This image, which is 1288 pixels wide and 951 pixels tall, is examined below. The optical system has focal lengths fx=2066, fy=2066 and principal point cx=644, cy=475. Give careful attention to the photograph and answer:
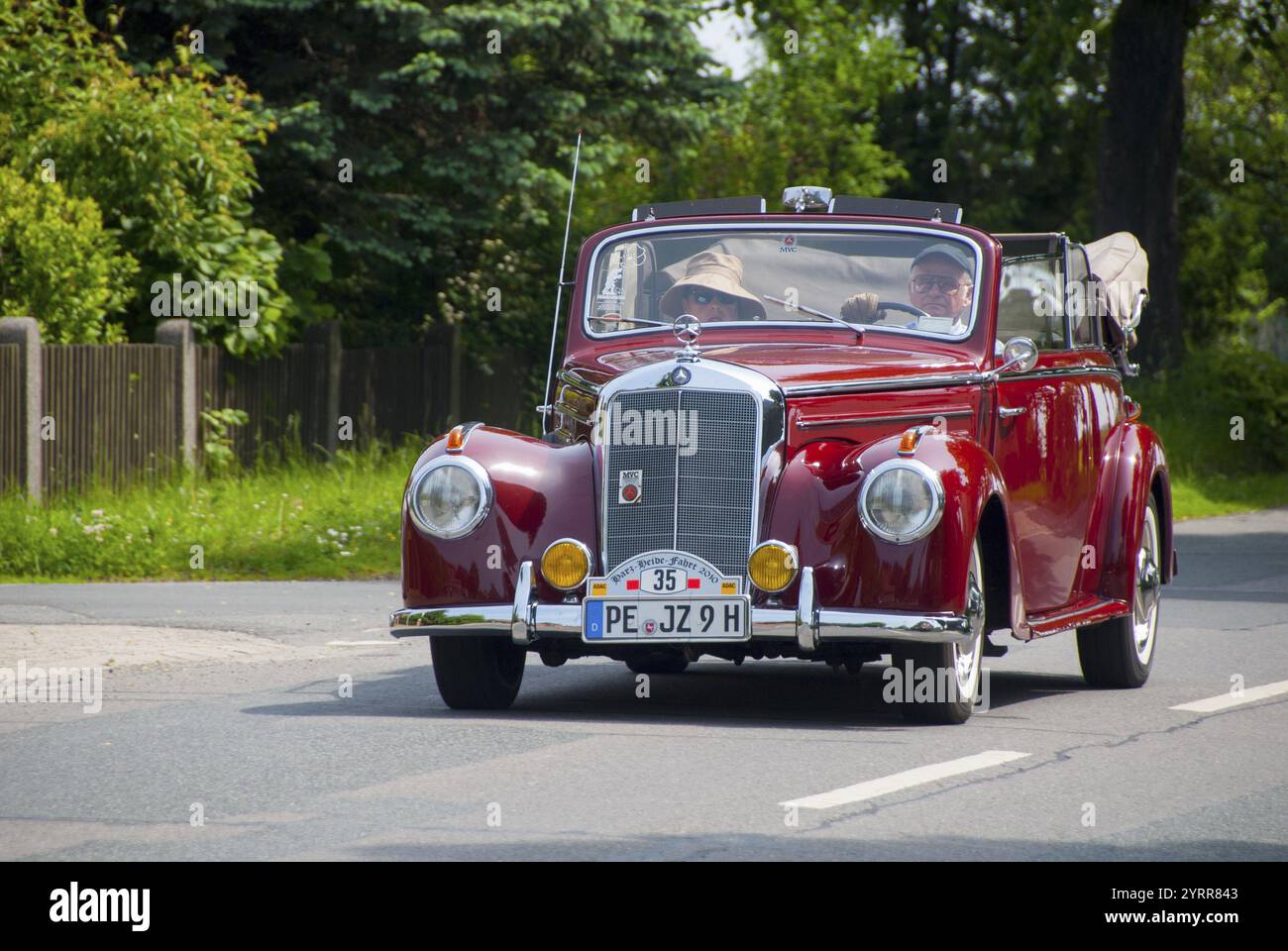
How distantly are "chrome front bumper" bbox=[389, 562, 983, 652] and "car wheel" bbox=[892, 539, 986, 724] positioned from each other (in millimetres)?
66

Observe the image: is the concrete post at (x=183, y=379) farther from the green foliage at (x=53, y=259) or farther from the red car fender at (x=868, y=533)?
the red car fender at (x=868, y=533)

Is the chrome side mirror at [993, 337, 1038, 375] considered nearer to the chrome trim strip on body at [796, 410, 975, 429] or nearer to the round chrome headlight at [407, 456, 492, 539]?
the chrome trim strip on body at [796, 410, 975, 429]

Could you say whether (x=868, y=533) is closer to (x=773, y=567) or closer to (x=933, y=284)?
(x=773, y=567)

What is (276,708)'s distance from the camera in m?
8.55

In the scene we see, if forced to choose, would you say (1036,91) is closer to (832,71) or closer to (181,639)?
(832,71)

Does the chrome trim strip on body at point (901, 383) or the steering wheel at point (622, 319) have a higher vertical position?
the steering wheel at point (622, 319)

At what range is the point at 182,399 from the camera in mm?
19062

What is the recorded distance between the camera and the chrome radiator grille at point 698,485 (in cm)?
782

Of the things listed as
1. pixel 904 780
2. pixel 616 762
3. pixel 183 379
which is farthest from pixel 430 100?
pixel 904 780

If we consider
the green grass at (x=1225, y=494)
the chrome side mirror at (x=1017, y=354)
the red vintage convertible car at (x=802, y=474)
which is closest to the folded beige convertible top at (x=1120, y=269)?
the red vintage convertible car at (x=802, y=474)

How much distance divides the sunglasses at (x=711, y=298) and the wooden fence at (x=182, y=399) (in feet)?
31.5

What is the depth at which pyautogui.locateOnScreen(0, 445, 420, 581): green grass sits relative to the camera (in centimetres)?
1558

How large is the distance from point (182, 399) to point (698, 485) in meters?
12.1

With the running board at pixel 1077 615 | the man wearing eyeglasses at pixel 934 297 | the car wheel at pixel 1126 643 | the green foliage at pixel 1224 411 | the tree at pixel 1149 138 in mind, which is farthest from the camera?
the tree at pixel 1149 138
